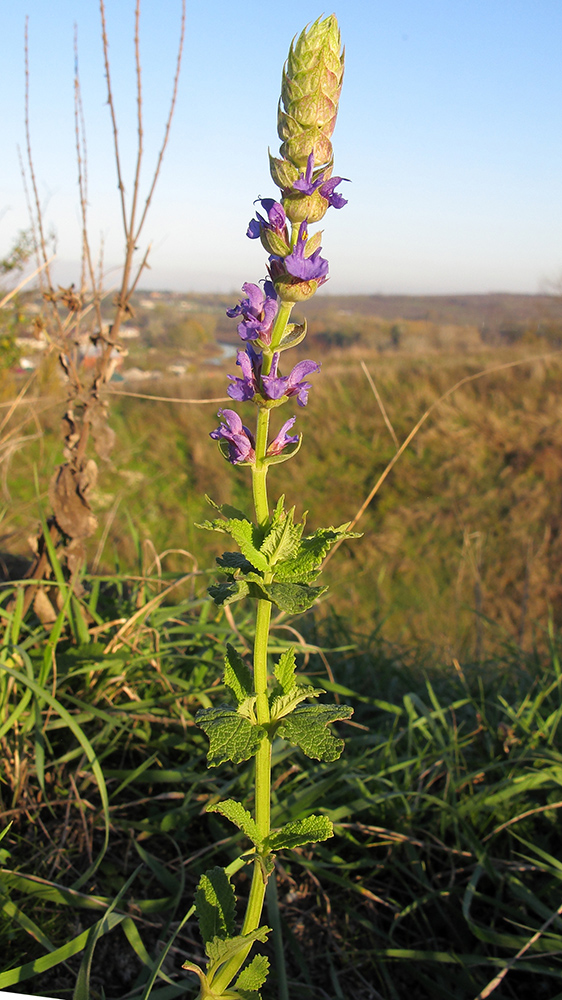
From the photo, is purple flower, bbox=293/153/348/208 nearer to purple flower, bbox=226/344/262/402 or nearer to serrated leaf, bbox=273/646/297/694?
purple flower, bbox=226/344/262/402

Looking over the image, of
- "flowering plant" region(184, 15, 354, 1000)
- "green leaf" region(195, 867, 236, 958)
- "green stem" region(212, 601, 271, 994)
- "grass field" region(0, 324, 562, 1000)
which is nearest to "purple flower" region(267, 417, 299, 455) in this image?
"flowering plant" region(184, 15, 354, 1000)

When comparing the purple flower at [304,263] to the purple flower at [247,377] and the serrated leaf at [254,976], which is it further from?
the serrated leaf at [254,976]

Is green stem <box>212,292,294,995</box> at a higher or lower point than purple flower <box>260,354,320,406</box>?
lower

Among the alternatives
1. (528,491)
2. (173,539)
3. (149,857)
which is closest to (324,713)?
(149,857)

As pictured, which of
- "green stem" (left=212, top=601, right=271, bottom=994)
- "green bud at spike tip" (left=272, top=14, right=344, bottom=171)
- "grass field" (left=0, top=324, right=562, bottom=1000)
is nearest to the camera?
"green bud at spike tip" (left=272, top=14, right=344, bottom=171)

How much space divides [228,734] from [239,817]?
0.14 meters

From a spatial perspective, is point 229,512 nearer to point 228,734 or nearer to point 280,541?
point 280,541

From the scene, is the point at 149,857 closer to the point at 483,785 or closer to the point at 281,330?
the point at 483,785

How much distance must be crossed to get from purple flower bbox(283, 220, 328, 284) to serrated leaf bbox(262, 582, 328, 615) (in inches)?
16.6

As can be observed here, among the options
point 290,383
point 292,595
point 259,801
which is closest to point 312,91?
point 290,383

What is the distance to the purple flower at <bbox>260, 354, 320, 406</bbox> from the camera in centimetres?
89

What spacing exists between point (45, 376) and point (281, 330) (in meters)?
5.80

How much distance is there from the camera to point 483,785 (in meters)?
2.00

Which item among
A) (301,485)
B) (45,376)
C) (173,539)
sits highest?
(45,376)
